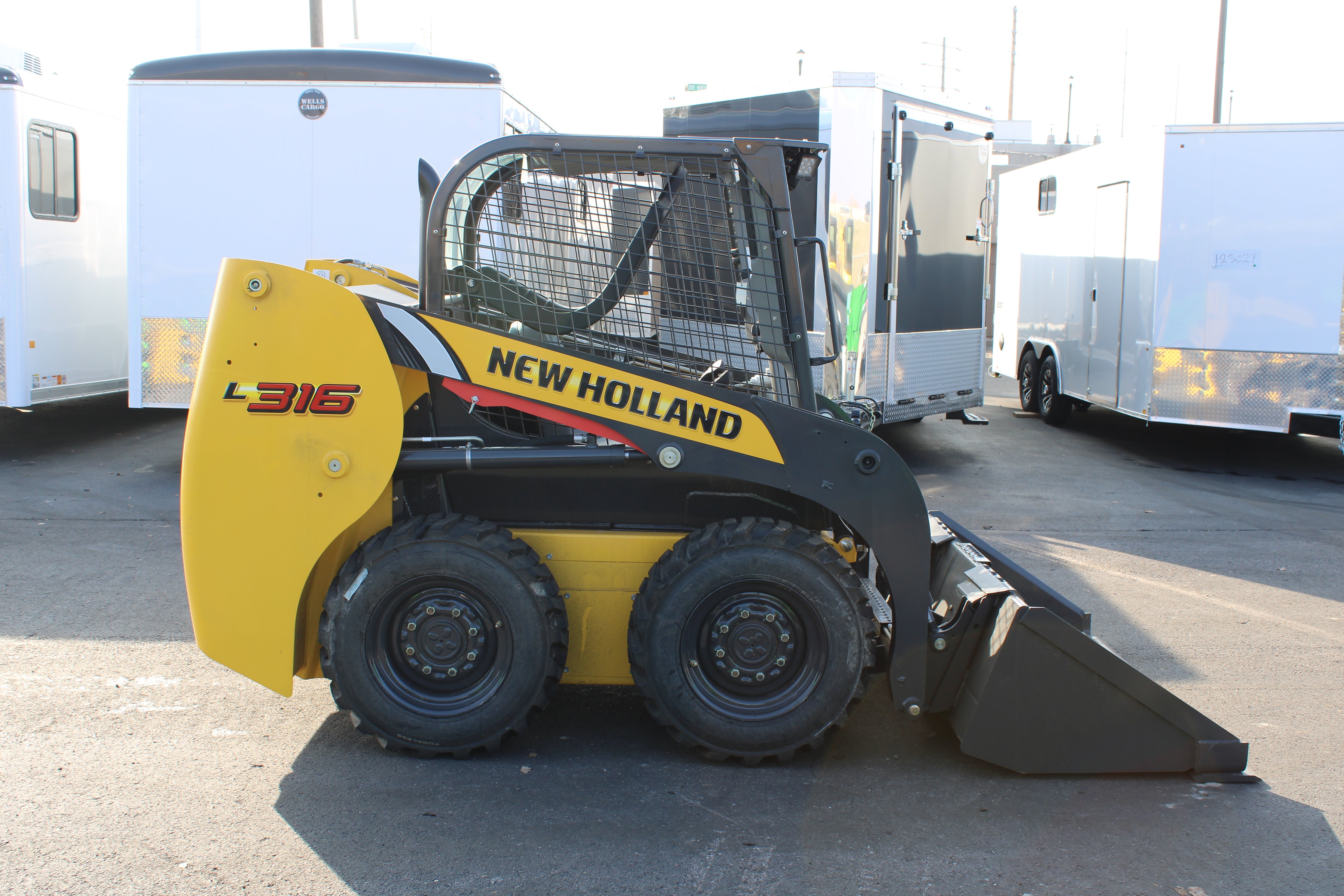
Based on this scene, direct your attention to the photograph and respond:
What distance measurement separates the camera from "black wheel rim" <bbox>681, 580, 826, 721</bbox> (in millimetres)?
3768

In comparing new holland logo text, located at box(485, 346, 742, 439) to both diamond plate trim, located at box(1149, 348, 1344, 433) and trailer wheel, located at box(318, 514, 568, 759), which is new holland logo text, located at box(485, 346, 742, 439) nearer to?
trailer wheel, located at box(318, 514, 568, 759)

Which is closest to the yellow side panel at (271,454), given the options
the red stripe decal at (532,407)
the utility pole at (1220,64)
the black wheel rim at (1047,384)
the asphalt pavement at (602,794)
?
the asphalt pavement at (602,794)

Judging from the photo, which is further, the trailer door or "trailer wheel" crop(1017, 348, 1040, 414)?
"trailer wheel" crop(1017, 348, 1040, 414)

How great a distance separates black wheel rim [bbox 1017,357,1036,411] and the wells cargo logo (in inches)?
479

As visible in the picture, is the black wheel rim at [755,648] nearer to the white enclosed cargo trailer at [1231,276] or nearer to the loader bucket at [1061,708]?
Answer: the loader bucket at [1061,708]

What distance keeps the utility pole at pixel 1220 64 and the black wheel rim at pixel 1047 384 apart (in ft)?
51.1

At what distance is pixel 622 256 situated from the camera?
3.80 metres

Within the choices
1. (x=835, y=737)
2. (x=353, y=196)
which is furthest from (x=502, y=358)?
(x=353, y=196)

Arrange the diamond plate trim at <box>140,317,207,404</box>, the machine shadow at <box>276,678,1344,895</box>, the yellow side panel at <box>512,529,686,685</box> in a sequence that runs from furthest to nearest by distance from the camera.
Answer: the diamond plate trim at <box>140,317,207,404</box> → the yellow side panel at <box>512,529,686,685</box> → the machine shadow at <box>276,678,1344,895</box>

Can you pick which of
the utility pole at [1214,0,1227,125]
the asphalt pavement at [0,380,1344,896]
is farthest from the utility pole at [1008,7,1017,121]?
the asphalt pavement at [0,380,1344,896]

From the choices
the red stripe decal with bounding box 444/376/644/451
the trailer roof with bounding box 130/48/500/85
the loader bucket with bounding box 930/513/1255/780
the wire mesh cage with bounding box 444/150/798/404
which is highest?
the trailer roof with bounding box 130/48/500/85

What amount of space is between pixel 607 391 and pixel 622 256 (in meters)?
0.52

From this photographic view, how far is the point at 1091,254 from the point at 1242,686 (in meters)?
8.02

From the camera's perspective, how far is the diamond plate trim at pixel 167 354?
8.92 meters
